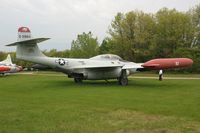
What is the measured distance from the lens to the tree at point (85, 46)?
67125mm

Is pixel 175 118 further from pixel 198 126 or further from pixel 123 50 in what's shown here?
pixel 123 50

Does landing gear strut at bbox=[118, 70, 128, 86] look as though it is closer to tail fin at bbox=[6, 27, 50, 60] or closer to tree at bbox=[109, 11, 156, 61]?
tail fin at bbox=[6, 27, 50, 60]

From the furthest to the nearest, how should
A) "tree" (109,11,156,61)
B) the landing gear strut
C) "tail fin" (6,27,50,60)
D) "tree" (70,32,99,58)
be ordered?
"tree" (70,32,99,58), "tree" (109,11,156,61), the landing gear strut, "tail fin" (6,27,50,60)

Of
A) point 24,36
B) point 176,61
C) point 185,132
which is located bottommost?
point 185,132

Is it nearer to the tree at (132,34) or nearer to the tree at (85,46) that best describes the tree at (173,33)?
the tree at (132,34)

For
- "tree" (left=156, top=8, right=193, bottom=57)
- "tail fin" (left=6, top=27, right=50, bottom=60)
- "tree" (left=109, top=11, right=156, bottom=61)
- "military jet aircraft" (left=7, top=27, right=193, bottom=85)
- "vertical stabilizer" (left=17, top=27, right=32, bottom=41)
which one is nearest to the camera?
"tail fin" (left=6, top=27, right=50, bottom=60)

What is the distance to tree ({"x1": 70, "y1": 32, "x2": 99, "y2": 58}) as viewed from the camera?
6712 cm

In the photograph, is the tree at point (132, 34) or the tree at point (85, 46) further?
the tree at point (85, 46)

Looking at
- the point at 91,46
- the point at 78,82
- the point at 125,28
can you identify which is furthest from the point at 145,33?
the point at 78,82

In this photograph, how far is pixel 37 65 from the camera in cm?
2416

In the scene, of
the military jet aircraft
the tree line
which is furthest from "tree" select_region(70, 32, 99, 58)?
the military jet aircraft

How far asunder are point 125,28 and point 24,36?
34754 millimetres

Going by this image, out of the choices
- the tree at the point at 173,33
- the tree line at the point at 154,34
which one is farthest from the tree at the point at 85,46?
the tree at the point at 173,33

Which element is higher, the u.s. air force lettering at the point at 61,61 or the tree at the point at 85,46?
the tree at the point at 85,46
